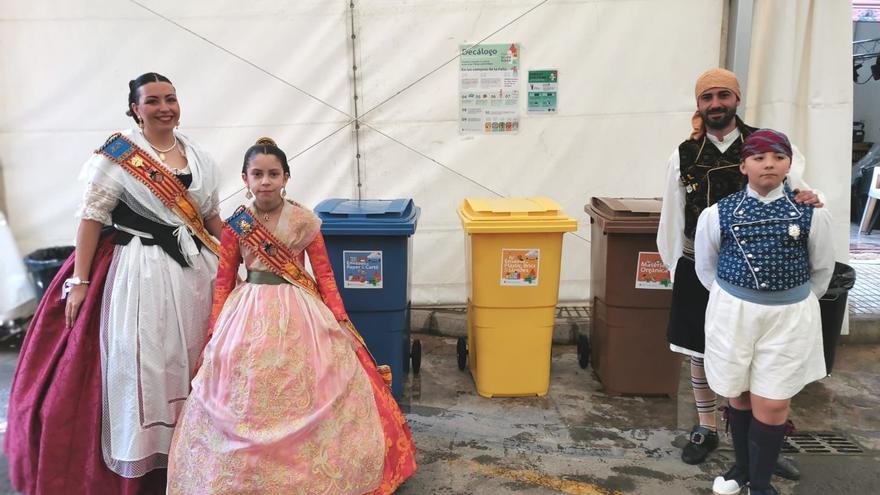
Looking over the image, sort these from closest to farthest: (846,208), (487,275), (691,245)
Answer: (691,245), (487,275), (846,208)

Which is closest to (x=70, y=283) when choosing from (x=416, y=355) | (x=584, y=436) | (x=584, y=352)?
(x=416, y=355)

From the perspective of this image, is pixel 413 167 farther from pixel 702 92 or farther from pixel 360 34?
pixel 702 92

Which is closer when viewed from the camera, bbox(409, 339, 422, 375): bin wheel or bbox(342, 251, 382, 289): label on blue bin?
bbox(342, 251, 382, 289): label on blue bin

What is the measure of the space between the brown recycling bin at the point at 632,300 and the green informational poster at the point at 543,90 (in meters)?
1.30

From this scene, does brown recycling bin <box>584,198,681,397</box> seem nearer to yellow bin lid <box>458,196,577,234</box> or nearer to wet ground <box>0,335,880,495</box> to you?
wet ground <box>0,335,880,495</box>

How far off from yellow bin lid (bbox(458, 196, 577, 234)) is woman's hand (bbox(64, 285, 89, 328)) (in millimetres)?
2062

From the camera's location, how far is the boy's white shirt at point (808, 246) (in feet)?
7.99

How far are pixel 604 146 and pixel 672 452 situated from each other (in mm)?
2657

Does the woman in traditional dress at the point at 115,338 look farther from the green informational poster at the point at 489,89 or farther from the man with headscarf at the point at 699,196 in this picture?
the green informational poster at the point at 489,89

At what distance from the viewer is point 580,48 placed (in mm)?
4879

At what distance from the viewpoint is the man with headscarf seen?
2801 millimetres

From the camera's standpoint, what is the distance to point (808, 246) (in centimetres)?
248

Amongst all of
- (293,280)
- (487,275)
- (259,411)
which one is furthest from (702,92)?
(259,411)

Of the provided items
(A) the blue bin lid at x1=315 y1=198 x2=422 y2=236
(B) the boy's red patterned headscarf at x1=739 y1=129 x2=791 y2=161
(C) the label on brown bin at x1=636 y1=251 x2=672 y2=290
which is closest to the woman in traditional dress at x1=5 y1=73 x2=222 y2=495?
(A) the blue bin lid at x1=315 y1=198 x2=422 y2=236
